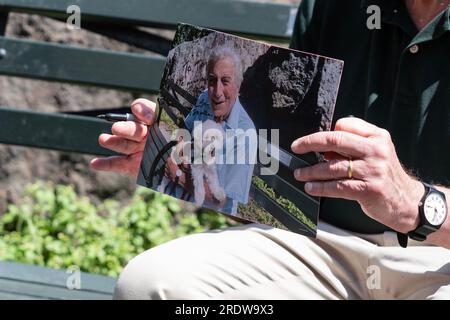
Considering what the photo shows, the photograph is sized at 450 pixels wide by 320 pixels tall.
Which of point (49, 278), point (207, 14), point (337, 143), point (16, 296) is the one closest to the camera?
point (337, 143)

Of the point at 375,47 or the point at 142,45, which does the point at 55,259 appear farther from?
the point at 375,47

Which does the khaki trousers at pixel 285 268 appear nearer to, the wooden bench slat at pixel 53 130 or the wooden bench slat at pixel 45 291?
the wooden bench slat at pixel 45 291

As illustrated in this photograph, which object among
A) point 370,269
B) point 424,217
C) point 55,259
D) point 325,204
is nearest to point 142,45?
point 55,259

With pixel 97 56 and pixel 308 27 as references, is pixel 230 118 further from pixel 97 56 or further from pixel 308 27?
pixel 97 56

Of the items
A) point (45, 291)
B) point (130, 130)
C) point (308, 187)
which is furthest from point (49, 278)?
point (308, 187)

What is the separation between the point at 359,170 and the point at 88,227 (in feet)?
6.29

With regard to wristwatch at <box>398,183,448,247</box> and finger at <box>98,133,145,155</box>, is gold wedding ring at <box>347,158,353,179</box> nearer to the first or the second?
wristwatch at <box>398,183,448,247</box>

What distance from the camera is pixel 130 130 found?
6.42 ft

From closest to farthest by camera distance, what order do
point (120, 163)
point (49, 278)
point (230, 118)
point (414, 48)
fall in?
point (230, 118) → point (414, 48) → point (120, 163) → point (49, 278)

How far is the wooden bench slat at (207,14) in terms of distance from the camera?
2.71 meters

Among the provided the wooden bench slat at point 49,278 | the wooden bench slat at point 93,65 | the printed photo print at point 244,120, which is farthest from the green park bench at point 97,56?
the printed photo print at point 244,120

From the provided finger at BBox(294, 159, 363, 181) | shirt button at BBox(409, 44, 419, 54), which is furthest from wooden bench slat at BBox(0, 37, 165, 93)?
finger at BBox(294, 159, 363, 181)

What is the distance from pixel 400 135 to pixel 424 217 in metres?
0.31
